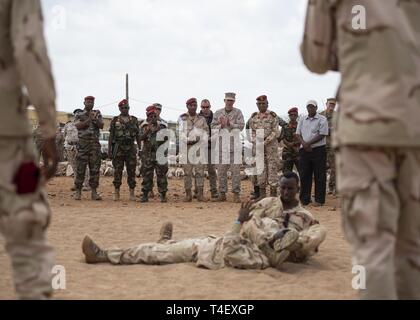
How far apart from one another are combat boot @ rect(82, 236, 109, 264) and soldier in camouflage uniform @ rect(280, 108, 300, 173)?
23.7 feet

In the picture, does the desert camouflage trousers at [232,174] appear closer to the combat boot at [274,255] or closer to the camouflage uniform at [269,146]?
the camouflage uniform at [269,146]

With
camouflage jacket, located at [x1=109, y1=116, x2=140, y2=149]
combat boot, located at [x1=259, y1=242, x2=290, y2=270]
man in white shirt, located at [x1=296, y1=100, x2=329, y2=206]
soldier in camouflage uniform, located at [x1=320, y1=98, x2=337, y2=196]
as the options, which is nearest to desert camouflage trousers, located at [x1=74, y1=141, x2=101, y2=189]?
camouflage jacket, located at [x1=109, y1=116, x2=140, y2=149]

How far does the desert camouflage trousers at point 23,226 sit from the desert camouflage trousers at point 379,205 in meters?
1.39

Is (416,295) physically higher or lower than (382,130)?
lower

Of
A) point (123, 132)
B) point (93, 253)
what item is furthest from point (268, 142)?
point (93, 253)

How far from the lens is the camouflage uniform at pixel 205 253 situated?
5164mm

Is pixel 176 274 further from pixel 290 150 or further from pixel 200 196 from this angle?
pixel 290 150

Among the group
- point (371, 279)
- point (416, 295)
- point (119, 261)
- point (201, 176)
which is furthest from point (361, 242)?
point (201, 176)

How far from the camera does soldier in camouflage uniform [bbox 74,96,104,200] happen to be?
11805mm

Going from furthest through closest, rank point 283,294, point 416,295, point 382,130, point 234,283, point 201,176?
point 201,176 < point 234,283 < point 283,294 < point 416,295 < point 382,130

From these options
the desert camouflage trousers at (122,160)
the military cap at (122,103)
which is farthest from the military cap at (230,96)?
the desert camouflage trousers at (122,160)

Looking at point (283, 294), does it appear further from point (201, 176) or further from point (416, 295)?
point (201, 176)

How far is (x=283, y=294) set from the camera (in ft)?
14.3

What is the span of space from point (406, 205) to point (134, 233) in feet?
18.1
